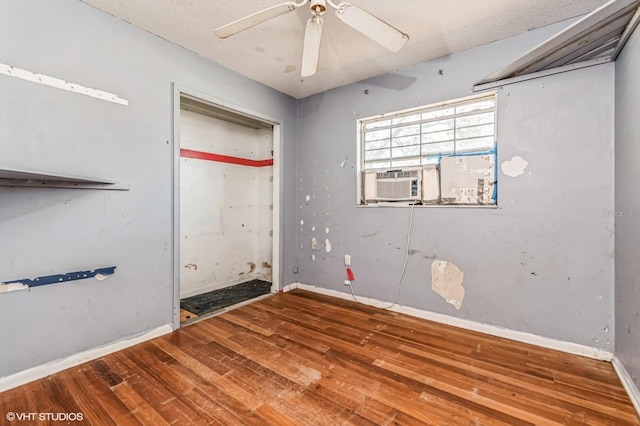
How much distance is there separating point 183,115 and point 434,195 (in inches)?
124

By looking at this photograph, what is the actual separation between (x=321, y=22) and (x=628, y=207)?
7.38 ft

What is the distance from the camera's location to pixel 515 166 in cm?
231

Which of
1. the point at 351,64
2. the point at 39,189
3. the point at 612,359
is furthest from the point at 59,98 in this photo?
the point at 612,359

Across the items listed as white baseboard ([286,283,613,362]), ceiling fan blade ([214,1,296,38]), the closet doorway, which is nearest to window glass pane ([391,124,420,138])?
the closet doorway

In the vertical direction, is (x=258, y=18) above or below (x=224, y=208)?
above

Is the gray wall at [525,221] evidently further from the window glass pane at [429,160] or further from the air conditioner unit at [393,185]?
the window glass pane at [429,160]

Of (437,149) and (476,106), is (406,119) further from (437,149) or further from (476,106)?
(476,106)

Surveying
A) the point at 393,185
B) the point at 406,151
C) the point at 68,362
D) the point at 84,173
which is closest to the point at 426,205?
the point at 393,185

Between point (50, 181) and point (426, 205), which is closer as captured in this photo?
point (50, 181)

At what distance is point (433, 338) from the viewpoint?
2332 mm

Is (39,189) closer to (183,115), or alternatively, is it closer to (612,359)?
(183,115)

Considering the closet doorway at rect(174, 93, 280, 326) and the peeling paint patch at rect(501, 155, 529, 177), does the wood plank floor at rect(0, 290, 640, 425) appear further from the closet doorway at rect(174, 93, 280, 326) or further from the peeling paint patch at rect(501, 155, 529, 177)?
the peeling paint patch at rect(501, 155, 529, 177)

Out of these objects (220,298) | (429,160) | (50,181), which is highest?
(429,160)

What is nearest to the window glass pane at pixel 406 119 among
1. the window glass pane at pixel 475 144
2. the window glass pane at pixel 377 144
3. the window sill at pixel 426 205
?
the window glass pane at pixel 377 144
